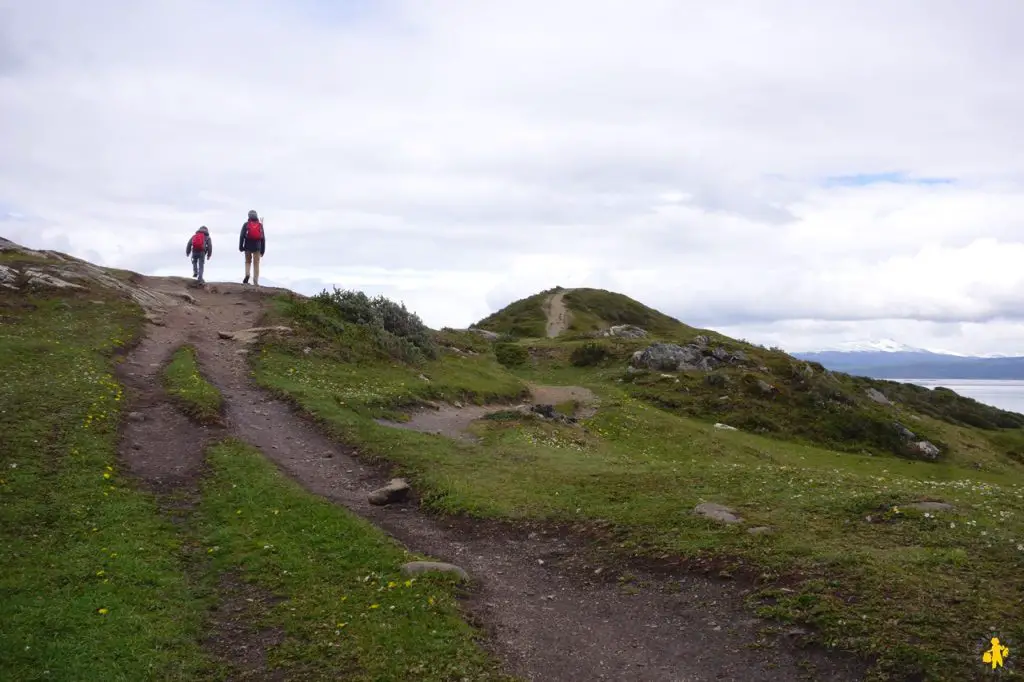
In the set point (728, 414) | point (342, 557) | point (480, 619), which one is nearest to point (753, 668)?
point (480, 619)

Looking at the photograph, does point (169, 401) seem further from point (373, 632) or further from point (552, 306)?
point (552, 306)

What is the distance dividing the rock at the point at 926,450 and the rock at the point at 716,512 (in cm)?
3835

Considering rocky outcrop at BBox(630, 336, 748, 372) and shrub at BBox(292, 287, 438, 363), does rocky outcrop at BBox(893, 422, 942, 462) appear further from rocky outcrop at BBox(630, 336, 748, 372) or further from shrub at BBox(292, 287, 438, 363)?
shrub at BBox(292, 287, 438, 363)

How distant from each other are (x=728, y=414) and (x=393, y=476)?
1295 inches

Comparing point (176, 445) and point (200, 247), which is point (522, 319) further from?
point (176, 445)

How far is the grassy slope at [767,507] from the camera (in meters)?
12.5

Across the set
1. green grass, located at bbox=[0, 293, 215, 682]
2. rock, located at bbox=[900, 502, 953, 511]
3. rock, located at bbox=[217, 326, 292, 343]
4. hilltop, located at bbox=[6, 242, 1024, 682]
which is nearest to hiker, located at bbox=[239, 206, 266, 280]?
rock, located at bbox=[217, 326, 292, 343]

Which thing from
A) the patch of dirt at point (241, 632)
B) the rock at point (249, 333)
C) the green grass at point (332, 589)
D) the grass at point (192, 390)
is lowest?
the patch of dirt at point (241, 632)

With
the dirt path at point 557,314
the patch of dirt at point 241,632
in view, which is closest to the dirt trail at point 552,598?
the patch of dirt at point 241,632

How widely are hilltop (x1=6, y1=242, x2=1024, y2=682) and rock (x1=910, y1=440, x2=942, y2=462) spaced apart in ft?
38.8

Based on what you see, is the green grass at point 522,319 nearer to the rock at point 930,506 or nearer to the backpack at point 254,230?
the backpack at point 254,230

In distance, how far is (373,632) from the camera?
45.9 feet

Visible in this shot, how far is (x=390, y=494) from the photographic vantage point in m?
23.3

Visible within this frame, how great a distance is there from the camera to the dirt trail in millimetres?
12805
